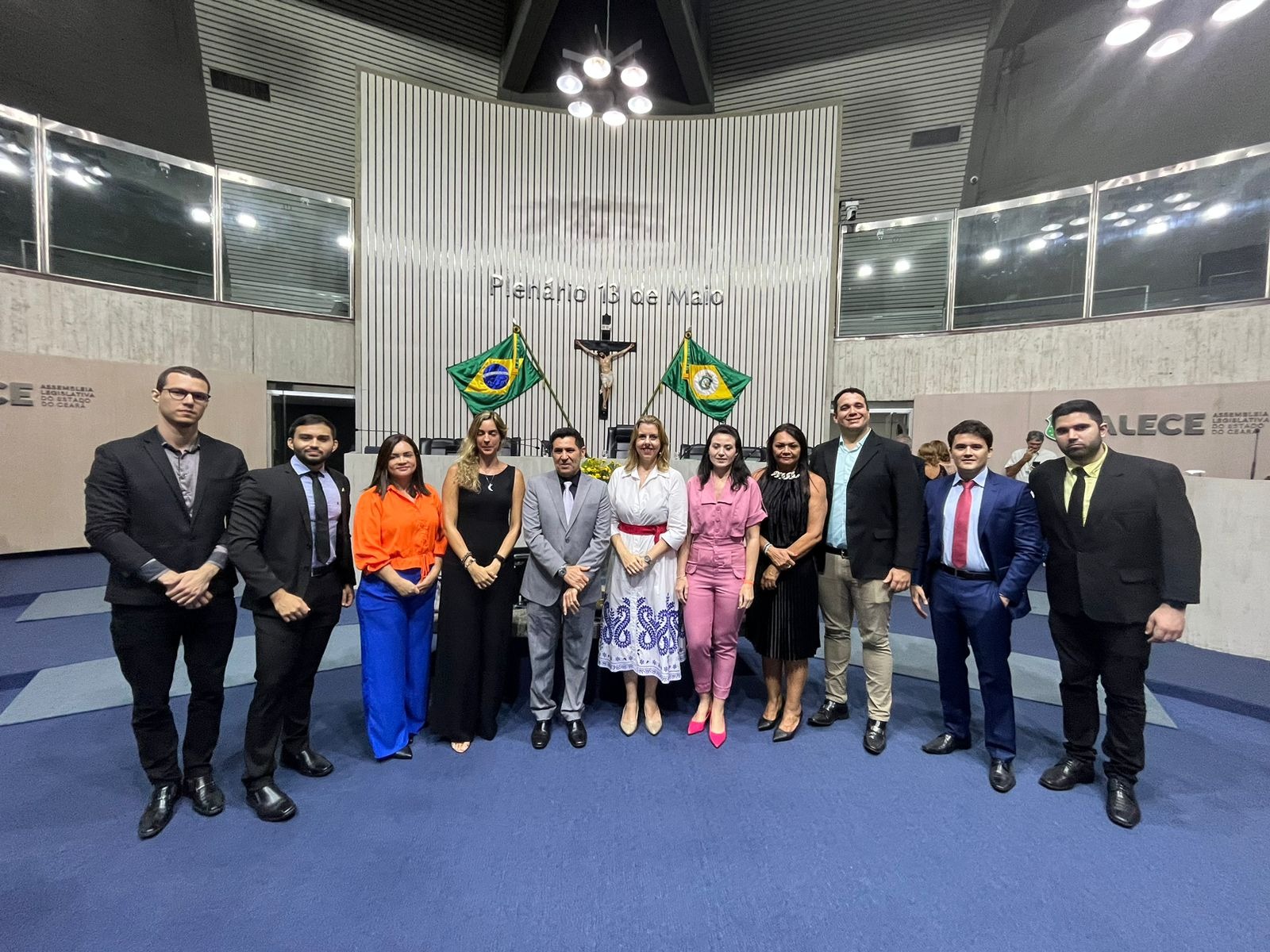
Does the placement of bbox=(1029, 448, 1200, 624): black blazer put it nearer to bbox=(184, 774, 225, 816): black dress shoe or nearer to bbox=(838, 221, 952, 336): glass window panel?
bbox=(184, 774, 225, 816): black dress shoe

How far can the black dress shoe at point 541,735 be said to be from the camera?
2725 mm

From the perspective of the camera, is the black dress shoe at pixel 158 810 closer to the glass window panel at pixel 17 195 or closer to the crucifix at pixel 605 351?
the crucifix at pixel 605 351

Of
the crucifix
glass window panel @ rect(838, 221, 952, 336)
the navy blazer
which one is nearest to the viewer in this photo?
the navy blazer

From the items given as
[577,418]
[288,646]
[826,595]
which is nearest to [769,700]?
[826,595]

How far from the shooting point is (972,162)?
873 centimetres

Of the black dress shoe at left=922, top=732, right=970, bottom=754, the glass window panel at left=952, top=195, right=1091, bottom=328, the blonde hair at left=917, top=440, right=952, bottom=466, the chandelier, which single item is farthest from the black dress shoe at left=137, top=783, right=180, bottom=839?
the glass window panel at left=952, top=195, right=1091, bottom=328

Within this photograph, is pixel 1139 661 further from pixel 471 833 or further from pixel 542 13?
pixel 542 13

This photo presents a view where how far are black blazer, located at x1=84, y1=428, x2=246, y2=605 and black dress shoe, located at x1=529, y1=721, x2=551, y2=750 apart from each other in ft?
5.00

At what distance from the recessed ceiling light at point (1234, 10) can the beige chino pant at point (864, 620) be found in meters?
9.11

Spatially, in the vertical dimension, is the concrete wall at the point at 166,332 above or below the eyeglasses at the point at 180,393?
above

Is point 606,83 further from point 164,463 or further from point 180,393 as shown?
point 164,463

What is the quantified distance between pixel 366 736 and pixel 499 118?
365 inches

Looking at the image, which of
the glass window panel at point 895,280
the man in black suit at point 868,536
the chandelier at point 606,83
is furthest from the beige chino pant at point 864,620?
the chandelier at point 606,83

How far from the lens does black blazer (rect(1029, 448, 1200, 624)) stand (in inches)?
84.0
